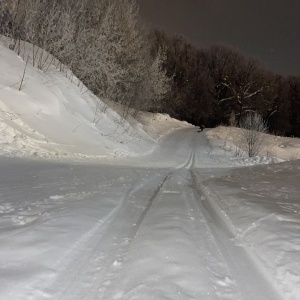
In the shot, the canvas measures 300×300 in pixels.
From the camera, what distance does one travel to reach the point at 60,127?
16.0 metres

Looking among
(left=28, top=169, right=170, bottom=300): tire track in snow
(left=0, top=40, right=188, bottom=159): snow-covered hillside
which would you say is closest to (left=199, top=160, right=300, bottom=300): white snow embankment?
(left=28, top=169, right=170, bottom=300): tire track in snow

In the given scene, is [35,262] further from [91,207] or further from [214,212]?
[214,212]

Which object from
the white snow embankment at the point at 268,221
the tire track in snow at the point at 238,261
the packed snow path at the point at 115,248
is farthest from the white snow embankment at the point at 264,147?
the packed snow path at the point at 115,248

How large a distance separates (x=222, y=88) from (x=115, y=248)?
67973 millimetres

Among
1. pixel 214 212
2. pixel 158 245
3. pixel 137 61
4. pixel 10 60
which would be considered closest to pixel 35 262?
pixel 158 245

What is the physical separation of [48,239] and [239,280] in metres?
2.34

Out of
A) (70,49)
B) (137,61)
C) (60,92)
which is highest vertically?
(137,61)

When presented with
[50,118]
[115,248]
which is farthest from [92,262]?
[50,118]

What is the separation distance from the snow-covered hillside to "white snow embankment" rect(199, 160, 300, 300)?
668cm

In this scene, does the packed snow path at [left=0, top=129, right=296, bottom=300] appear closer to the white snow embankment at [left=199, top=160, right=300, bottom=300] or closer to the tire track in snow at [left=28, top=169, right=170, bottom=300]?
the tire track in snow at [left=28, top=169, right=170, bottom=300]

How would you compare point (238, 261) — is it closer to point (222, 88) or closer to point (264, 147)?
point (264, 147)

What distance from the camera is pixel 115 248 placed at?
4.34 meters

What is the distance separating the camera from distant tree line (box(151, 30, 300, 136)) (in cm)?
6406

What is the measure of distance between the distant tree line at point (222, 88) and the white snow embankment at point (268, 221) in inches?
1970
